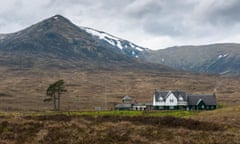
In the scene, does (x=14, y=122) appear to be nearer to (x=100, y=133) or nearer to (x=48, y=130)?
(x=48, y=130)

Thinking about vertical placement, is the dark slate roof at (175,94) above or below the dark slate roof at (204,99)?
above

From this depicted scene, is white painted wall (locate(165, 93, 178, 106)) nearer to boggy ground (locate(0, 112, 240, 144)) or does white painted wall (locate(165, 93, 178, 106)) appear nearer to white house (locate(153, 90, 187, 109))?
white house (locate(153, 90, 187, 109))

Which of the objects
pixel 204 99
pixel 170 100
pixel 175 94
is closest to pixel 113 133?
pixel 204 99

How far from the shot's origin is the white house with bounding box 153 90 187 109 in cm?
12350

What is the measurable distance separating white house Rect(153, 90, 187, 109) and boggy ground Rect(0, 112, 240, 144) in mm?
73770

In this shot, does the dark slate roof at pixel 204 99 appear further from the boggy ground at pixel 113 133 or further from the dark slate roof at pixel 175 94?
the boggy ground at pixel 113 133

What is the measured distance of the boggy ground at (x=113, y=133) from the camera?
38031 mm

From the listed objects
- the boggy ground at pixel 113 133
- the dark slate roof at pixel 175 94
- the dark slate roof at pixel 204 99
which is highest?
the dark slate roof at pixel 175 94

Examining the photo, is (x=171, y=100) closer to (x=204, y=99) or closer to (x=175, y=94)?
(x=175, y=94)

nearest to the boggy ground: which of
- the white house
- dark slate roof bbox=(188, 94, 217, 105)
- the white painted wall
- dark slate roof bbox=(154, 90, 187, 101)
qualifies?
dark slate roof bbox=(188, 94, 217, 105)

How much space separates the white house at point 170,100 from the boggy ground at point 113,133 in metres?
73.8

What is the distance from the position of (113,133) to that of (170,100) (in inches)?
3417

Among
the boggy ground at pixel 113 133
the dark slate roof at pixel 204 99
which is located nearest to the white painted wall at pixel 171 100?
the dark slate roof at pixel 204 99

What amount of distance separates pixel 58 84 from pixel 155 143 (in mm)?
81072
